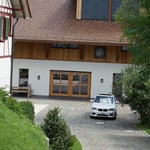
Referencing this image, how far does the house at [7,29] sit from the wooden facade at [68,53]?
500 inches

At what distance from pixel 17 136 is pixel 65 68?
106ft

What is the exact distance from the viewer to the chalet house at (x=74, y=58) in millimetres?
41875

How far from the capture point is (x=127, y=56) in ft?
138

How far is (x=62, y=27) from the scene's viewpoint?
138 ft

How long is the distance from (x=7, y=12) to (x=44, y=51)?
14888mm

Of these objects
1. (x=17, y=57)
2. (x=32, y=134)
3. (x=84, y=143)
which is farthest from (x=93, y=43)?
(x=32, y=134)

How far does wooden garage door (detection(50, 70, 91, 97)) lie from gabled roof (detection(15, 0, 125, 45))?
322 centimetres

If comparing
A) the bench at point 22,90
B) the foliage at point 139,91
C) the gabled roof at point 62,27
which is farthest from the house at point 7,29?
the bench at point 22,90

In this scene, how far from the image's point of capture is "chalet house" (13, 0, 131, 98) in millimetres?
41875

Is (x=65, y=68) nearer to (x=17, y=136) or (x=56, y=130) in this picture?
(x=56, y=130)

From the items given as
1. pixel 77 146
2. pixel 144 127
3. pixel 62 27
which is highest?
pixel 62 27

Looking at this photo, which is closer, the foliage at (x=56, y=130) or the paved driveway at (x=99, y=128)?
the foliage at (x=56, y=130)

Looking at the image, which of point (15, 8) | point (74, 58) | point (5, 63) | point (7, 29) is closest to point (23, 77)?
point (74, 58)

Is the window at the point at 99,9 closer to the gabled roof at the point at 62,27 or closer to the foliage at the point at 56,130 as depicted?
the gabled roof at the point at 62,27
